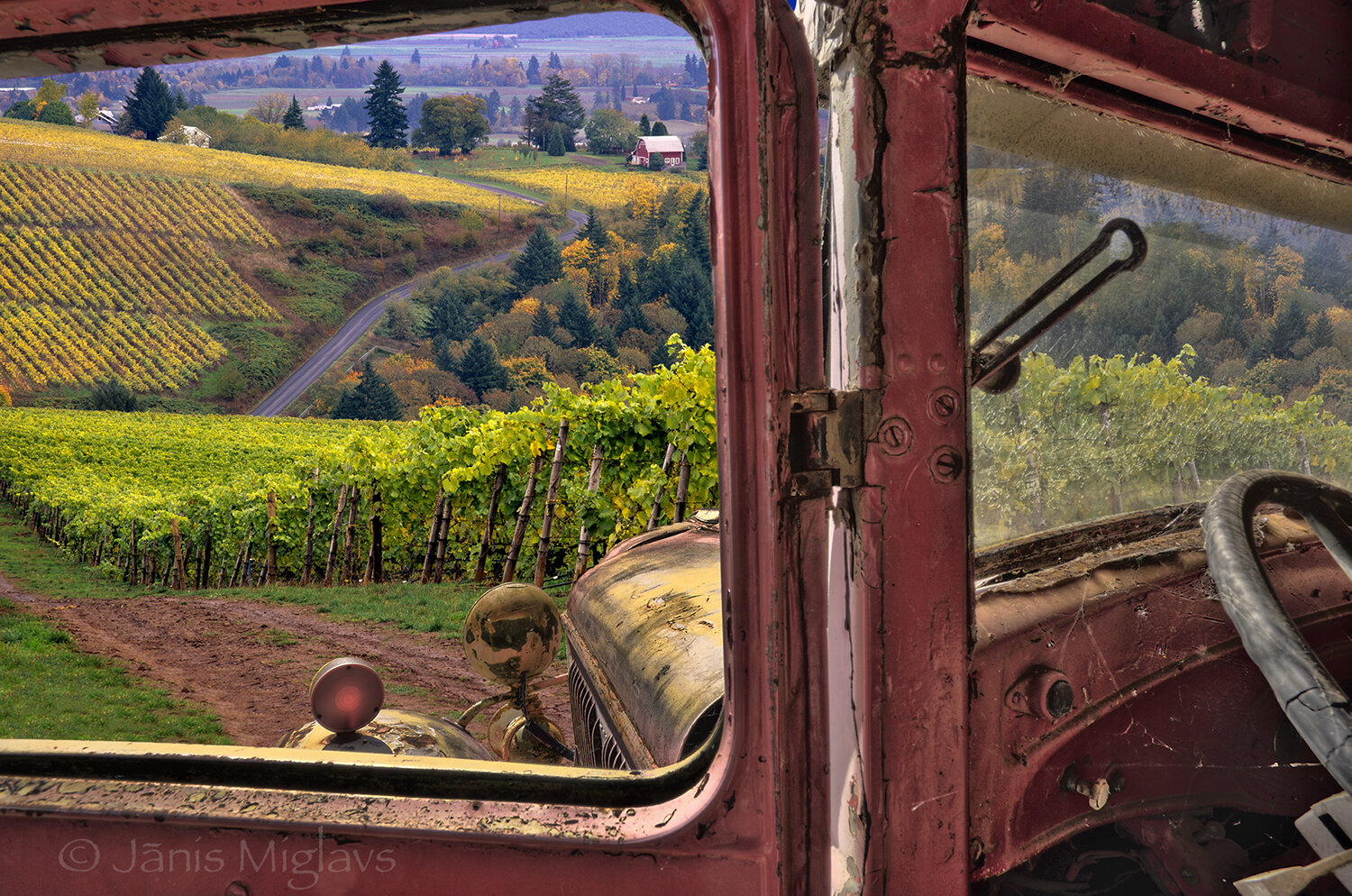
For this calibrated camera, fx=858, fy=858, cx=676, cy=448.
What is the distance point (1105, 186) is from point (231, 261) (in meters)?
74.3

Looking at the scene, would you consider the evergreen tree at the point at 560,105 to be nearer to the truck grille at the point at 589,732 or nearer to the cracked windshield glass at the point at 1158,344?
the truck grille at the point at 589,732

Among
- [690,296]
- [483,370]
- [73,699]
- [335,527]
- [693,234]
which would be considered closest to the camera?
[73,699]

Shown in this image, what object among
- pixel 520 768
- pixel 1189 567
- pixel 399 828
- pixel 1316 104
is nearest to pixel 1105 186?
pixel 1316 104

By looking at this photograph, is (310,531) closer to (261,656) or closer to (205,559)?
(261,656)

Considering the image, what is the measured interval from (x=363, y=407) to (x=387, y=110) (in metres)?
29.1

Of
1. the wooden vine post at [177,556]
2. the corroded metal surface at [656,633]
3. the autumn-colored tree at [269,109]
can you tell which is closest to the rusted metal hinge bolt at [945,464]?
the corroded metal surface at [656,633]

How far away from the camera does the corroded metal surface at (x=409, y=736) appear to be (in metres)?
1.84

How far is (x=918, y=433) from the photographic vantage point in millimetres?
819

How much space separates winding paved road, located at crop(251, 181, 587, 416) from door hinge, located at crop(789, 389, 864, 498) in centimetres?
6034

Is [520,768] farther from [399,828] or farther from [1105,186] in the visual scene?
[1105,186]

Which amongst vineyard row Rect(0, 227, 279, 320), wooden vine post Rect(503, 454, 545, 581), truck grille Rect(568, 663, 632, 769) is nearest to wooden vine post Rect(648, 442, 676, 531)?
wooden vine post Rect(503, 454, 545, 581)

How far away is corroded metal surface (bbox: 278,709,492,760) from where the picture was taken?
1840mm

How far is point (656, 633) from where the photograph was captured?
1.94 meters

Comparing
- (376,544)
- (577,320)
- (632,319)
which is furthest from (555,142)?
(376,544)
